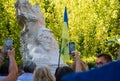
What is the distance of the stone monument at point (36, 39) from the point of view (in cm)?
1427

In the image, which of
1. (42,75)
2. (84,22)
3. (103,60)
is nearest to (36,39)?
(103,60)

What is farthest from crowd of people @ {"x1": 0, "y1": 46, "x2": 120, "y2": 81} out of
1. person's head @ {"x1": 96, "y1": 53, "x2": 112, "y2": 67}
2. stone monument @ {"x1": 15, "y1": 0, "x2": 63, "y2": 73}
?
stone monument @ {"x1": 15, "y1": 0, "x2": 63, "y2": 73}

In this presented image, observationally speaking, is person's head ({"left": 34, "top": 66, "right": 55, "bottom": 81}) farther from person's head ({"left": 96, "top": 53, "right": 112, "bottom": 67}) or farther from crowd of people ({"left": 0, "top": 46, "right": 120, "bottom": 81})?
person's head ({"left": 96, "top": 53, "right": 112, "bottom": 67})

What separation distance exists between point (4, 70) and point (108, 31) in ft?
98.2

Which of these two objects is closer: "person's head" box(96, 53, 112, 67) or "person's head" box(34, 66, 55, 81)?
"person's head" box(34, 66, 55, 81)

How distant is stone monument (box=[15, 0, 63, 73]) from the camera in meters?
14.3

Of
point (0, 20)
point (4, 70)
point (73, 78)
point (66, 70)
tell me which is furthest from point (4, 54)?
point (0, 20)

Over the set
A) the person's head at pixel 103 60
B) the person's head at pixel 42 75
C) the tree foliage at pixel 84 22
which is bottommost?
the tree foliage at pixel 84 22

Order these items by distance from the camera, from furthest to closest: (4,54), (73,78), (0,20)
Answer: (0,20)
(4,54)
(73,78)

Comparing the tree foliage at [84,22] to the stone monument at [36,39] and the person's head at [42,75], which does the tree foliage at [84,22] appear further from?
the person's head at [42,75]

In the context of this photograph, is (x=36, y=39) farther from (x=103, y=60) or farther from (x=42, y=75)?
(x=42, y=75)

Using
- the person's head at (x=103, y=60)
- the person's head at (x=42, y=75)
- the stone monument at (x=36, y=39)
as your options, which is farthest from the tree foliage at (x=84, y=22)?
the person's head at (x=42, y=75)

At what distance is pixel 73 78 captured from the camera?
1633 mm

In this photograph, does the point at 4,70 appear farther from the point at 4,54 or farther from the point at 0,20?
the point at 0,20
